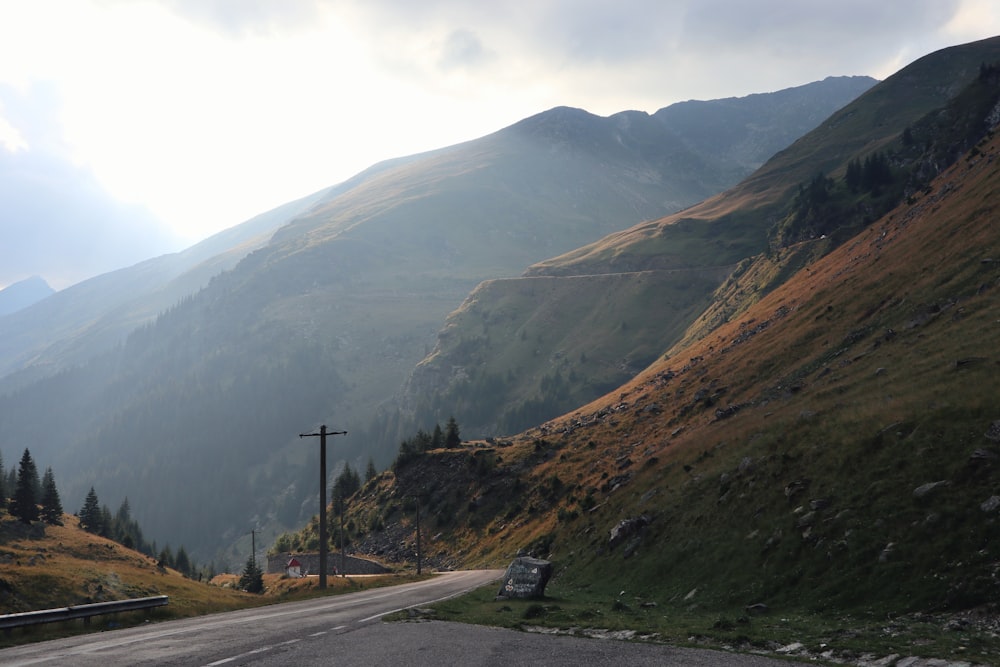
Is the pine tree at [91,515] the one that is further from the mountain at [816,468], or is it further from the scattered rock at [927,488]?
the scattered rock at [927,488]

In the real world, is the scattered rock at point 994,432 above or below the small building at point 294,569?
above

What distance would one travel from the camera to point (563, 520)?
68.8 metres

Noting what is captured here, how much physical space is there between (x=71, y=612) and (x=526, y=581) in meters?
20.0

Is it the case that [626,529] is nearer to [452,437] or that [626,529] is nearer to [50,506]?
[50,506]

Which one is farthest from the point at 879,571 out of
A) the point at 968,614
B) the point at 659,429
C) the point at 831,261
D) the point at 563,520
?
the point at 831,261

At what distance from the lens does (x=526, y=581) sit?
34.0 m

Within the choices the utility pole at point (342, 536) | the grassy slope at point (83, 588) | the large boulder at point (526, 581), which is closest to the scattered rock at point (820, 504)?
the large boulder at point (526, 581)

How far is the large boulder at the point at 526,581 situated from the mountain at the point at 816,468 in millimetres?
4688

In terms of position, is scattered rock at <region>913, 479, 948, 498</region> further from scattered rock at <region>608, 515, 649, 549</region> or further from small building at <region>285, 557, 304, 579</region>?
small building at <region>285, 557, 304, 579</region>

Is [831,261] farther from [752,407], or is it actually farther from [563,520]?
[563,520]

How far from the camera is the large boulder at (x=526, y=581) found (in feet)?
110

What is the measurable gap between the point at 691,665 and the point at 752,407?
53.2 metres

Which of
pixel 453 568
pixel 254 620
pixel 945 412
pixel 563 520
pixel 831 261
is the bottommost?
pixel 453 568

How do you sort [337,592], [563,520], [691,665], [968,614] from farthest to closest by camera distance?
[563,520] < [337,592] < [968,614] < [691,665]
